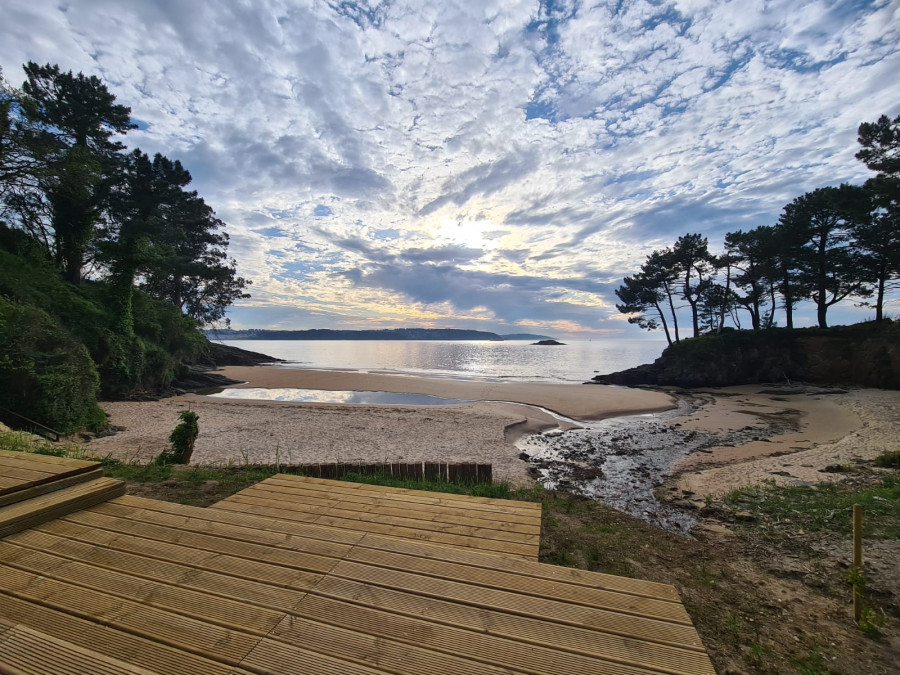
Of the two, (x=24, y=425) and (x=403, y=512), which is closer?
(x=403, y=512)

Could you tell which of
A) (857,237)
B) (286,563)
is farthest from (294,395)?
(857,237)

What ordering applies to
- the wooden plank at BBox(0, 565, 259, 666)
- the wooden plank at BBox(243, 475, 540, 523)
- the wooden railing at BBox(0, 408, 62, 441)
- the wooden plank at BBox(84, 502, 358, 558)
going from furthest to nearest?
the wooden railing at BBox(0, 408, 62, 441), the wooden plank at BBox(243, 475, 540, 523), the wooden plank at BBox(84, 502, 358, 558), the wooden plank at BBox(0, 565, 259, 666)

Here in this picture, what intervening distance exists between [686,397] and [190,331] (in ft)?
114

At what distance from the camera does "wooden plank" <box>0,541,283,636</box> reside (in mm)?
1839

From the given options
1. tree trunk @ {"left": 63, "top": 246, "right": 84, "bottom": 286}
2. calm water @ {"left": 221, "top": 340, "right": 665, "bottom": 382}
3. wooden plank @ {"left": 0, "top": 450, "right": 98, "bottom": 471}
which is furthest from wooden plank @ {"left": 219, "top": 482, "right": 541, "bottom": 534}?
calm water @ {"left": 221, "top": 340, "right": 665, "bottom": 382}

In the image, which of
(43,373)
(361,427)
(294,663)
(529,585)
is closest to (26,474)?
(294,663)

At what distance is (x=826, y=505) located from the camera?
6359 mm

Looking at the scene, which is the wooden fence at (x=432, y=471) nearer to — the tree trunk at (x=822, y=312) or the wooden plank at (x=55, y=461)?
the wooden plank at (x=55, y=461)

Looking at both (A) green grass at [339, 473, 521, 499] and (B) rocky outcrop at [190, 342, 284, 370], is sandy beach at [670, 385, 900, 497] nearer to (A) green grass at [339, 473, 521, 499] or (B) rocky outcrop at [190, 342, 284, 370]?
(A) green grass at [339, 473, 521, 499]

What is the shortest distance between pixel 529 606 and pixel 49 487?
396 centimetres

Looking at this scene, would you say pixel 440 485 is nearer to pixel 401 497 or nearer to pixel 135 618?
pixel 401 497

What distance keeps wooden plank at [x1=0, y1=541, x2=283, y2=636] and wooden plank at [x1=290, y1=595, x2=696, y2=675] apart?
0.19 m

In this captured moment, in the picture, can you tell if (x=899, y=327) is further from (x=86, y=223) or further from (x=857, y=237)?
(x=86, y=223)

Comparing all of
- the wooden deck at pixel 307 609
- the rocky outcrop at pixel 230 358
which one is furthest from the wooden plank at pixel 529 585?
the rocky outcrop at pixel 230 358
